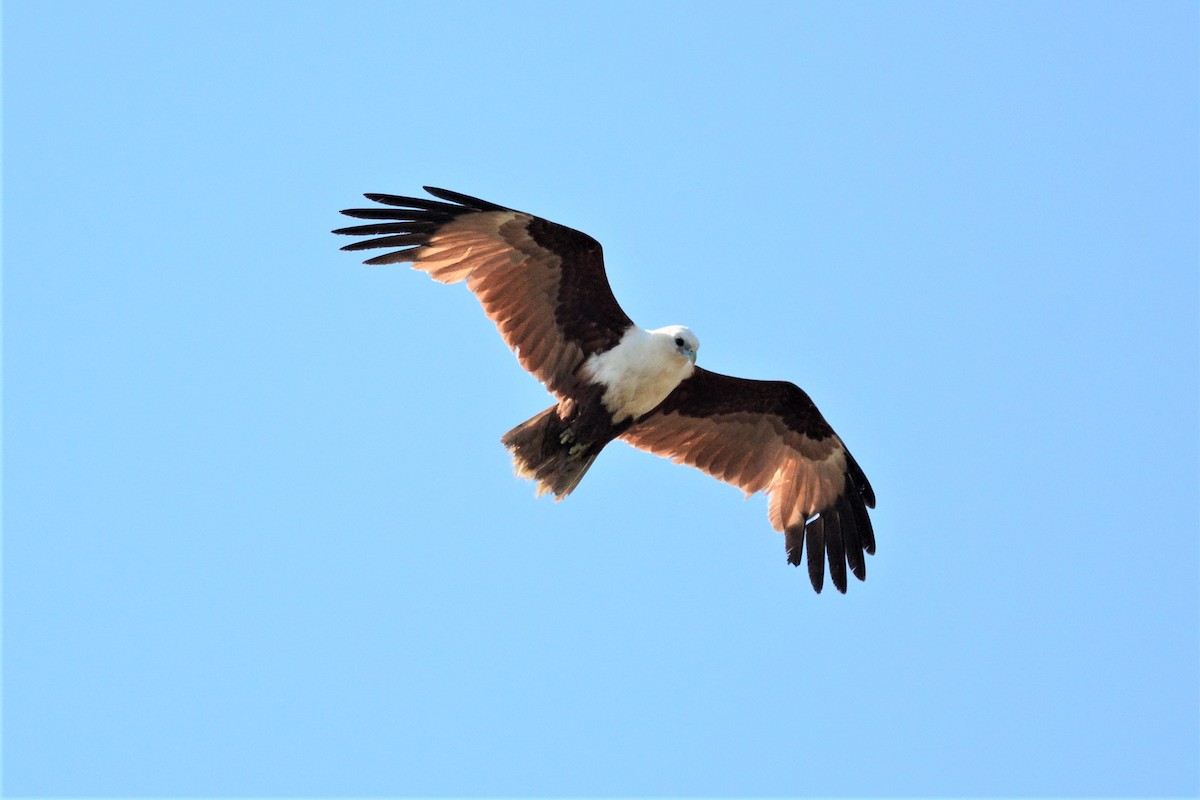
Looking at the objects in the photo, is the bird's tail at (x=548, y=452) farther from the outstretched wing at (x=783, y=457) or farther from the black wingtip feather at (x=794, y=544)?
the black wingtip feather at (x=794, y=544)

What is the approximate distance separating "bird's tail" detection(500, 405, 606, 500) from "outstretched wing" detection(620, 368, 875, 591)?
973 millimetres

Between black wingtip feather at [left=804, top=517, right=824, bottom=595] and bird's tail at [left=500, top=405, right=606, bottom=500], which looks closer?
bird's tail at [left=500, top=405, right=606, bottom=500]

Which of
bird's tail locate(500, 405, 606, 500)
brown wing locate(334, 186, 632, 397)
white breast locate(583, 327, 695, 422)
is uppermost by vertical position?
brown wing locate(334, 186, 632, 397)

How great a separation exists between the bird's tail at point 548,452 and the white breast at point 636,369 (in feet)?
1.35

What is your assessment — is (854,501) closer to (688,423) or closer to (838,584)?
(838,584)

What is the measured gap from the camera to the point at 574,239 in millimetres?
12250

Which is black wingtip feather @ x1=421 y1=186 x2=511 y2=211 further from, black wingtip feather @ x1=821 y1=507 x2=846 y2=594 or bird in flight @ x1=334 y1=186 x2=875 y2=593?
black wingtip feather @ x1=821 y1=507 x2=846 y2=594

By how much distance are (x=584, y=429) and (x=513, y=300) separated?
1.19m

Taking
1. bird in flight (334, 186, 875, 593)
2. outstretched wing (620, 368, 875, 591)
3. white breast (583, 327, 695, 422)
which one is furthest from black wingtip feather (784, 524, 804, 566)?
white breast (583, 327, 695, 422)

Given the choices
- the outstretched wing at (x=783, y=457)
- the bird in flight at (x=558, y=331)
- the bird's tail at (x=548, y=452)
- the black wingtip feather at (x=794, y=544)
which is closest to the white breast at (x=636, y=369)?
the bird in flight at (x=558, y=331)

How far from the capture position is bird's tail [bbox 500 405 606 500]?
12.4 meters

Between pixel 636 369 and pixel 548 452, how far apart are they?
973 mm

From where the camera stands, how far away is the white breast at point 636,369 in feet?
40.7

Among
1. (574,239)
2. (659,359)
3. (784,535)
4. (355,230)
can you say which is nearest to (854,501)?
(784,535)
